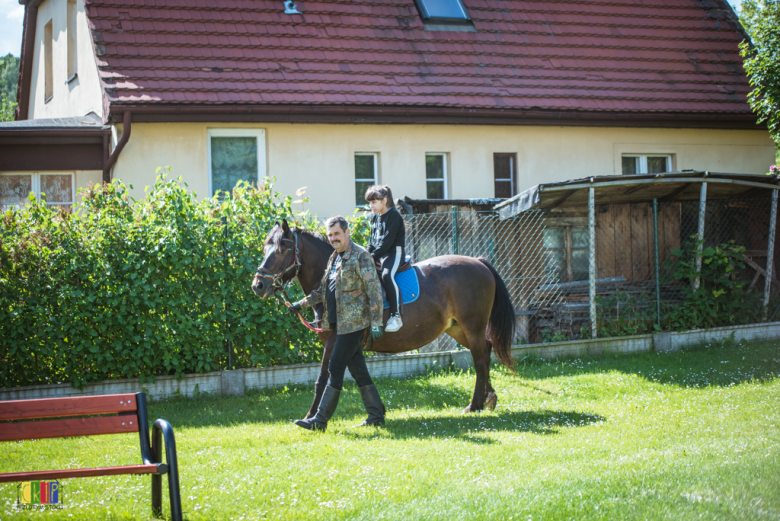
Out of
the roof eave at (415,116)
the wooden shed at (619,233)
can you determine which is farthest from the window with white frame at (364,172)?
the wooden shed at (619,233)

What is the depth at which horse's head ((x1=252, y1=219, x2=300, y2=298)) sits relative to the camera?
23.5 feet

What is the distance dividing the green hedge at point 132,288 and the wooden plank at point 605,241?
268 inches

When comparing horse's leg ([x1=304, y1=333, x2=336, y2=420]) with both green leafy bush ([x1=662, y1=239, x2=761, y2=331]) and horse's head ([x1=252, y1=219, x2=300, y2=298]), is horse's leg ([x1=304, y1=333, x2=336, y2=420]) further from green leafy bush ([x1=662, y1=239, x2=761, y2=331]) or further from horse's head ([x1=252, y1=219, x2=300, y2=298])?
green leafy bush ([x1=662, y1=239, x2=761, y2=331])

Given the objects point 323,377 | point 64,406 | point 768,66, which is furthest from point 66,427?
point 768,66

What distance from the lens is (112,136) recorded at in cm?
1311

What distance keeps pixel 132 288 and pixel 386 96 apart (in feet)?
22.9

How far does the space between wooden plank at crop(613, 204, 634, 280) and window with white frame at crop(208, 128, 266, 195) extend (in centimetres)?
698

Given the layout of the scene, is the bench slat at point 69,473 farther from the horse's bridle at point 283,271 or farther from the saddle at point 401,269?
the saddle at point 401,269

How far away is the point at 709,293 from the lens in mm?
12609

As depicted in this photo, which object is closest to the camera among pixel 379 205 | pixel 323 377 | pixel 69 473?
pixel 69 473

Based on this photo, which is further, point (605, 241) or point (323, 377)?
point (605, 241)

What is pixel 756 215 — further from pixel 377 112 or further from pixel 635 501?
pixel 635 501

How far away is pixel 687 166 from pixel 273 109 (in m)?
9.50

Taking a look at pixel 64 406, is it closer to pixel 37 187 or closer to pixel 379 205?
pixel 379 205
